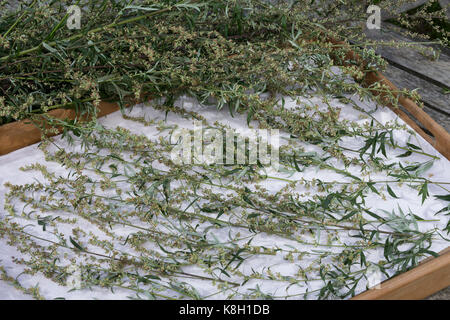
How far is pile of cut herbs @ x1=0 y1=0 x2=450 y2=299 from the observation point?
144cm

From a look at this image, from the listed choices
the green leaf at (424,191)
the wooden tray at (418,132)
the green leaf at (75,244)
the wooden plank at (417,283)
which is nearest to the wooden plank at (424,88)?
the wooden tray at (418,132)

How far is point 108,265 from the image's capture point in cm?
148

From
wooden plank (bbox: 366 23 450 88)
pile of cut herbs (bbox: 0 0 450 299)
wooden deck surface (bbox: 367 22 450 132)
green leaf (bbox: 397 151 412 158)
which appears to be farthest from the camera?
wooden plank (bbox: 366 23 450 88)

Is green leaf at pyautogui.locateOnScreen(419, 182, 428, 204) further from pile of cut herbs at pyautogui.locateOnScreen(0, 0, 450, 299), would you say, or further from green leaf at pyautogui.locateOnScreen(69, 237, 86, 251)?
green leaf at pyautogui.locateOnScreen(69, 237, 86, 251)

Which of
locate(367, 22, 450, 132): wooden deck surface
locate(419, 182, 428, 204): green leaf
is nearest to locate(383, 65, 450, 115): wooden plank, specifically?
locate(367, 22, 450, 132): wooden deck surface

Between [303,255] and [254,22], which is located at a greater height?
[254,22]

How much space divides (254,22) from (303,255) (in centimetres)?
109

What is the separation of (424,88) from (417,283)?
1299 millimetres

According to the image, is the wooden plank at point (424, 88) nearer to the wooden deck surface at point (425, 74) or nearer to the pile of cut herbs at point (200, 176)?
the wooden deck surface at point (425, 74)

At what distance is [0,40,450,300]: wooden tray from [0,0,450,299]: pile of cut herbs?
0.05 m

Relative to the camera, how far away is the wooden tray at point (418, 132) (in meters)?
1.35

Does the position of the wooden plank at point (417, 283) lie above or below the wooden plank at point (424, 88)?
below

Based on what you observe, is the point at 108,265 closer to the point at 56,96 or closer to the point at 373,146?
the point at 56,96

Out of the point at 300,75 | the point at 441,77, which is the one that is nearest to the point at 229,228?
the point at 300,75
